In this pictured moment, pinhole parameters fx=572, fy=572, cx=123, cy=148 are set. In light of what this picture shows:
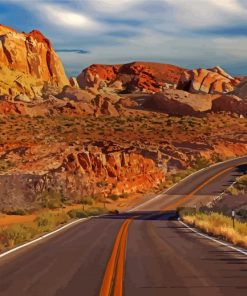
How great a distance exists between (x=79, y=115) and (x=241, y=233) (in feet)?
302

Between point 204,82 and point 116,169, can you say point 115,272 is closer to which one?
point 116,169

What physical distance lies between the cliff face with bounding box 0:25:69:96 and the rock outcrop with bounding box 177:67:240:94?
125 ft

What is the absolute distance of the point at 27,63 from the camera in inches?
6427

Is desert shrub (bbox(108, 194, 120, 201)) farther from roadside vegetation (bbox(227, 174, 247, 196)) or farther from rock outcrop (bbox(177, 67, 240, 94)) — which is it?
rock outcrop (bbox(177, 67, 240, 94))

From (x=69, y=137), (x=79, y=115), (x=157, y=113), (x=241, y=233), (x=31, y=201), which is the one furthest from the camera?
(x=157, y=113)

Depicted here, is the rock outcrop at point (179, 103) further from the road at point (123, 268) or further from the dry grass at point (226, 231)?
the road at point (123, 268)

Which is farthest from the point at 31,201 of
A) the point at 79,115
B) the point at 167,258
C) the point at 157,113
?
the point at 157,113

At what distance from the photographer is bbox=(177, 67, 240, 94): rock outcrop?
553ft

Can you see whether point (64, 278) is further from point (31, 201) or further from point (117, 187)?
point (117, 187)

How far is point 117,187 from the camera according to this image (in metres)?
67.4

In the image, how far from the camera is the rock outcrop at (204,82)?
16862cm

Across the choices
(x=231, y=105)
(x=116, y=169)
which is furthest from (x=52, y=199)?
(x=231, y=105)

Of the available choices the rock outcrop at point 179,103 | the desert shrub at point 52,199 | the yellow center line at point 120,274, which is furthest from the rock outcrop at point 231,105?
the yellow center line at point 120,274

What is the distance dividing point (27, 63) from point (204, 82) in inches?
2106
